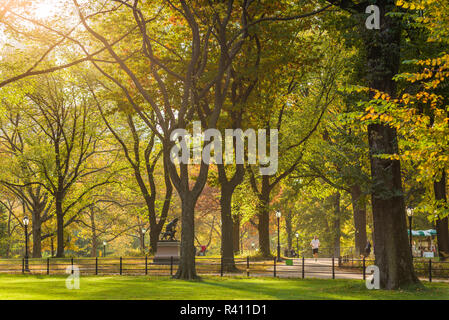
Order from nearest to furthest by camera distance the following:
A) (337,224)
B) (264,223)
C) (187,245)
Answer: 1. (187,245)
2. (264,223)
3. (337,224)

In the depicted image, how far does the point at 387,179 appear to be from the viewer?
18.2m

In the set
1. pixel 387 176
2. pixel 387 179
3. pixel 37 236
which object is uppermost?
pixel 387 176

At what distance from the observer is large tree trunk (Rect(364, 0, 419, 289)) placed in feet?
59.0

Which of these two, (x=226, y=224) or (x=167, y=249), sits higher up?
(x=226, y=224)

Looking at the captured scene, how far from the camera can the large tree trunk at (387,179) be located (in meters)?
18.0

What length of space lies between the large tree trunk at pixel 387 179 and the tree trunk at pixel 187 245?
753 centimetres

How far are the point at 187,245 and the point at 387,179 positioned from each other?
8.45 meters

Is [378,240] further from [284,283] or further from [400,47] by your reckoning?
[400,47]

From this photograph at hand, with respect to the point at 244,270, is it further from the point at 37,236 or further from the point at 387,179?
the point at 37,236

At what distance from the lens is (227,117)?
2834 centimetres

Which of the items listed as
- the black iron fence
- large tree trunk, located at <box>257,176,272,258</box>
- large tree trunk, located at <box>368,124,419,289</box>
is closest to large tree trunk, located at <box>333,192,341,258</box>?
large tree trunk, located at <box>257,176,272,258</box>

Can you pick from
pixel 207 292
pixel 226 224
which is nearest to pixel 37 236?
pixel 226 224

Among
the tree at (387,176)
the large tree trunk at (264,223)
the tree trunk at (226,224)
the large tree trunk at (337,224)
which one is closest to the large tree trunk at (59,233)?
the large tree trunk at (264,223)

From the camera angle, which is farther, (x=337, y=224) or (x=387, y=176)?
(x=337, y=224)
